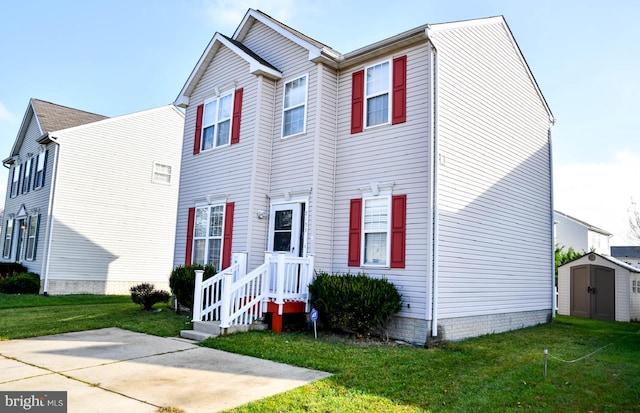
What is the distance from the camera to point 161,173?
21.4 m

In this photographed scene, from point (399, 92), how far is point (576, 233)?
30.1 meters

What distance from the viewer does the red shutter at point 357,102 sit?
10641 mm

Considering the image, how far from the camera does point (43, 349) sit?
759 cm

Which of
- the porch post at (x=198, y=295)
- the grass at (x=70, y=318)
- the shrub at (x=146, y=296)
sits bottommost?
the grass at (x=70, y=318)

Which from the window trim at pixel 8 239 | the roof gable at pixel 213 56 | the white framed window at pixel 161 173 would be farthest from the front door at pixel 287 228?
the window trim at pixel 8 239

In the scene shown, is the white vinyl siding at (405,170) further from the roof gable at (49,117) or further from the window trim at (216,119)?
the roof gable at (49,117)

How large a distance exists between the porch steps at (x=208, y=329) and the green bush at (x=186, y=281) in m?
2.26

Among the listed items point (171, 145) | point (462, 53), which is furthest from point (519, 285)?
point (171, 145)

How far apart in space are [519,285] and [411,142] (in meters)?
5.36

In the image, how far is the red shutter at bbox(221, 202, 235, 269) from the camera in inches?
469

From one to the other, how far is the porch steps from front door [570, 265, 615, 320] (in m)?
12.5

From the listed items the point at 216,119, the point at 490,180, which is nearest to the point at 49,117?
the point at 216,119

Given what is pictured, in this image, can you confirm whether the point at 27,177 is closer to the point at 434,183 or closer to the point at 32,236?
the point at 32,236

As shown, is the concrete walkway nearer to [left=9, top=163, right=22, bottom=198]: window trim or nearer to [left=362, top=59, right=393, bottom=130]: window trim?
[left=362, top=59, right=393, bottom=130]: window trim
